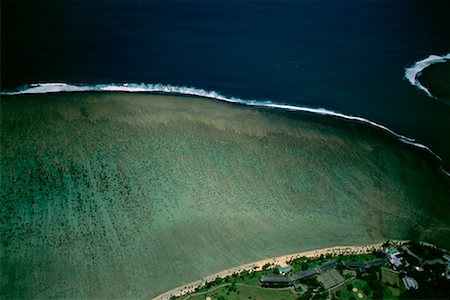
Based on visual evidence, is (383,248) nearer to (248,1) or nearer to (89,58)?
(89,58)

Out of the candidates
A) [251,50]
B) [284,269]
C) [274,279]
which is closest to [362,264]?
[284,269]

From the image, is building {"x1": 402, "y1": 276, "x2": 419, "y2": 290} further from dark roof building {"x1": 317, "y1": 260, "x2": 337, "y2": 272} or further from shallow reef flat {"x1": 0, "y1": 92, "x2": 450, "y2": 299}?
dark roof building {"x1": 317, "y1": 260, "x2": 337, "y2": 272}

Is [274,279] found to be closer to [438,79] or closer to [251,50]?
[251,50]

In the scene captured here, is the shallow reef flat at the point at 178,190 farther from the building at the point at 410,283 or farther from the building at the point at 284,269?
the building at the point at 410,283

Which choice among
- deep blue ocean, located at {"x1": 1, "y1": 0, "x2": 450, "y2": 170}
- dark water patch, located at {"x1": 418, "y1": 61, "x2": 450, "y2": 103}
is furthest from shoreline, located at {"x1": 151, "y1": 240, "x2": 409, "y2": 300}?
dark water patch, located at {"x1": 418, "y1": 61, "x2": 450, "y2": 103}

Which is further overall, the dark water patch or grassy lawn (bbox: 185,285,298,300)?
the dark water patch

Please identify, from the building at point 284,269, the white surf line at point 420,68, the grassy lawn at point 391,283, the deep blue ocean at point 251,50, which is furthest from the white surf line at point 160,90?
the building at point 284,269

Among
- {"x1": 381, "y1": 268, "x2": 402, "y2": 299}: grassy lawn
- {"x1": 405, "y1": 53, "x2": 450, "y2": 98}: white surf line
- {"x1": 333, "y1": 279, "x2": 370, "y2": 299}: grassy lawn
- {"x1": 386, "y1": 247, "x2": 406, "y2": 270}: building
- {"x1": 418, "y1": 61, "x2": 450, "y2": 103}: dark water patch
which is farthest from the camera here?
{"x1": 405, "y1": 53, "x2": 450, "y2": 98}: white surf line
